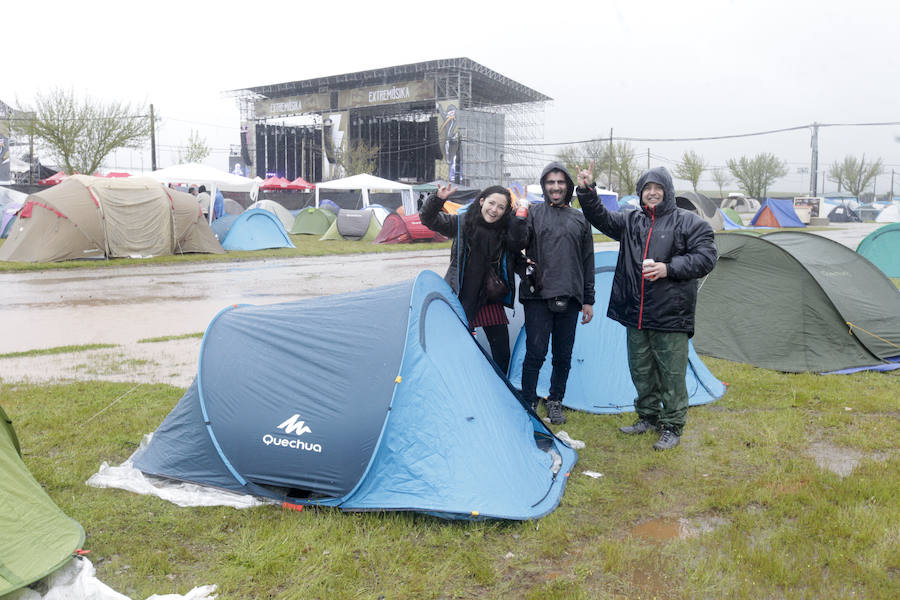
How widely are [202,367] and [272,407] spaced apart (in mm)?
555

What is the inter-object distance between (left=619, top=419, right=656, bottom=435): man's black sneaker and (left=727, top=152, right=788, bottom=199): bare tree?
6196cm

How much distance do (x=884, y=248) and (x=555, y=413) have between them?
1224 centimetres

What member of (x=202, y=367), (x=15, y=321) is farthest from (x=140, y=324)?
(x=202, y=367)

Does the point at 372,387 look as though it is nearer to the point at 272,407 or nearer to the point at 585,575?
the point at 272,407

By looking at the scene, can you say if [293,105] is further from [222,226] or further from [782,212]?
[222,226]

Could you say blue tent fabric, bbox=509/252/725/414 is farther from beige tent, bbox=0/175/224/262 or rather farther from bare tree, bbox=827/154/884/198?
bare tree, bbox=827/154/884/198

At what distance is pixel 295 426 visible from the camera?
11.6 feet

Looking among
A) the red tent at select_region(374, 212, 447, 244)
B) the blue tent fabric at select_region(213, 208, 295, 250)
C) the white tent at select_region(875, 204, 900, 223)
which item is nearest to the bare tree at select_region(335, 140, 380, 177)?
the red tent at select_region(374, 212, 447, 244)

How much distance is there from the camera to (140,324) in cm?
893

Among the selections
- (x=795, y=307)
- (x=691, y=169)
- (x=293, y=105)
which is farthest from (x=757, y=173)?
(x=795, y=307)

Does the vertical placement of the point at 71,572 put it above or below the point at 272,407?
below

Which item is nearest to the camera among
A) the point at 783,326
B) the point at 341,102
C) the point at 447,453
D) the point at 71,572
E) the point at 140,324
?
the point at 71,572

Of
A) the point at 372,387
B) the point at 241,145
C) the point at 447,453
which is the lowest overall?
the point at 447,453

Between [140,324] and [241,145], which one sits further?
[241,145]
